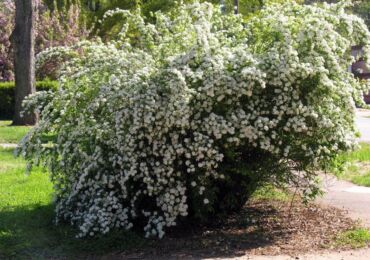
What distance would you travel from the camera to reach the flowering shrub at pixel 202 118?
681cm

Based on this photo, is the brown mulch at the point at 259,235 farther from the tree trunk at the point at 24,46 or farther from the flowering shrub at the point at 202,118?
the tree trunk at the point at 24,46

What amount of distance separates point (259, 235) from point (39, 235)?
8.13 feet

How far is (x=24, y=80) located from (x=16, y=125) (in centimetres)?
151

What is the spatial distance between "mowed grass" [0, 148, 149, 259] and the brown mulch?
0.27 metres

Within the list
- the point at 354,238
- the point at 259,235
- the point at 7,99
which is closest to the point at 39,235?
the point at 259,235

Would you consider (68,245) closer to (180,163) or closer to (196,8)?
(180,163)

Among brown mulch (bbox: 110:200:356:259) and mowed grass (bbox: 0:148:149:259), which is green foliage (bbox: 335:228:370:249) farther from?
mowed grass (bbox: 0:148:149:259)

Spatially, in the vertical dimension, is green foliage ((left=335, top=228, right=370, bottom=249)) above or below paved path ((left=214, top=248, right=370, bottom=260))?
above

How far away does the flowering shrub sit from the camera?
681cm

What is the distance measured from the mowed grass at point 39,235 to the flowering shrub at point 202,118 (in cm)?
18

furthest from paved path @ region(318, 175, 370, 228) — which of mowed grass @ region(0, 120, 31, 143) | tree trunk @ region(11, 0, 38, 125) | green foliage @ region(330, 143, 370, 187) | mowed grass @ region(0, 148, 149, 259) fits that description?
tree trunk @ region(11, 0, 38, 125)

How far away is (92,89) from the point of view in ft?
25.4

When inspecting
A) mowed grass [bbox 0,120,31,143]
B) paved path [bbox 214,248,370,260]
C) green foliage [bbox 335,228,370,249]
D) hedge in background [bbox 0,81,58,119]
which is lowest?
paved path [bbox 214,248,370,260]

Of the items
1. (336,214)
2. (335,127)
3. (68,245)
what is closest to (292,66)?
(335,127)
